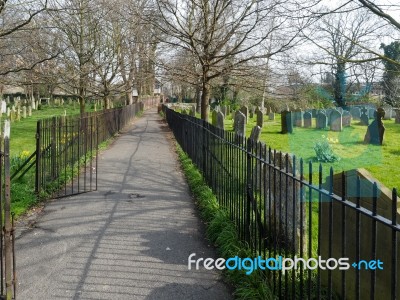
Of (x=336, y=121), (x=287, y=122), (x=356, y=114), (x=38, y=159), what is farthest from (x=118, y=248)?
(x=356, y=114)

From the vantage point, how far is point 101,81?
21516 mm

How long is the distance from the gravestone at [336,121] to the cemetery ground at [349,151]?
1.12ft

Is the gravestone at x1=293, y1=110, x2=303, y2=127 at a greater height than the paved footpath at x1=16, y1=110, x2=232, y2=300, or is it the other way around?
the gravestone at x1=293, y1=110, x2=303, y2=127

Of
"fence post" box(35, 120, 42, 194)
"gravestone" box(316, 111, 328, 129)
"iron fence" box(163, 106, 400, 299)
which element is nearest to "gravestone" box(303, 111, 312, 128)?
"gravestone" box(316, 111, 328, 129)

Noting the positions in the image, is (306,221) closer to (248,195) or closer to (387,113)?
(248,195)

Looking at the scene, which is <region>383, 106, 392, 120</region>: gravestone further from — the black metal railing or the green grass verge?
the green grass verge

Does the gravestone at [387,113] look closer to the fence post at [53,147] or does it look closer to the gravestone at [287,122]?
the gravestone at [287,122]

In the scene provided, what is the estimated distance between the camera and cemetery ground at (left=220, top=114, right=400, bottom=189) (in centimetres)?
1077

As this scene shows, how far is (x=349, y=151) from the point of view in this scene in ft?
47.6

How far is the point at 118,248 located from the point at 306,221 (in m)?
2.61

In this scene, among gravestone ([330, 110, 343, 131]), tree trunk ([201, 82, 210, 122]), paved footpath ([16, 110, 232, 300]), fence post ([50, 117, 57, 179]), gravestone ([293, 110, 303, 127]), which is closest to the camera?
paved footpath ([16, 110, 232, 300])

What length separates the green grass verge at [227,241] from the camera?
392 centimetres

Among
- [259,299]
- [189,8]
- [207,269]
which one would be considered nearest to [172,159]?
[189,8]

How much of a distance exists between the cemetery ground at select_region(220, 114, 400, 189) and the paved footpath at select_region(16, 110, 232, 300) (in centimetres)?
463
